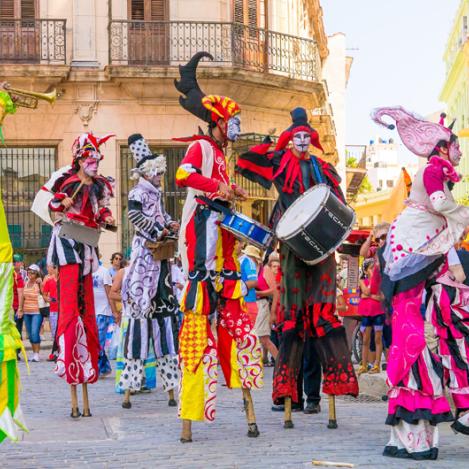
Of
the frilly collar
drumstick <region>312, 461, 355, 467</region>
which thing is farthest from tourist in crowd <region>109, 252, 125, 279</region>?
drumstick <region>312, 461, 355, 467</region>

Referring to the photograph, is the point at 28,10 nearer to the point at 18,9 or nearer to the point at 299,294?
the point at 18,9

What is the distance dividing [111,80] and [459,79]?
56.0 m

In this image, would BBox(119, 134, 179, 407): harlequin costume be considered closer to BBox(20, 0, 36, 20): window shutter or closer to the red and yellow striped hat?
the red and yellow striped hat

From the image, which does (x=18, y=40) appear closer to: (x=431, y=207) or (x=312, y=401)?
(x=312, y=401)

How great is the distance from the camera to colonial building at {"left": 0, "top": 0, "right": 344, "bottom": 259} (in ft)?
84.3

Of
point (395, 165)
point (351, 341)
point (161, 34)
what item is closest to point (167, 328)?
point (351, 341)

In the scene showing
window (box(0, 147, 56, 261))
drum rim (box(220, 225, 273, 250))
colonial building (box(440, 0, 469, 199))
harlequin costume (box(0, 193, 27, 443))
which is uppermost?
colonial building (box(440, 0, 469, 199))

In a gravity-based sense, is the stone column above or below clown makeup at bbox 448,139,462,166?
above

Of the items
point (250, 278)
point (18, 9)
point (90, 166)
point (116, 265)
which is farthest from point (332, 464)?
point (18, 9)

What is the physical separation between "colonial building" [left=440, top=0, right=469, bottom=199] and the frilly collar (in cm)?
5820

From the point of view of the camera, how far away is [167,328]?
10.9 metres

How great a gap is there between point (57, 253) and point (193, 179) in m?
2.12

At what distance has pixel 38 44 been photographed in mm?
25875

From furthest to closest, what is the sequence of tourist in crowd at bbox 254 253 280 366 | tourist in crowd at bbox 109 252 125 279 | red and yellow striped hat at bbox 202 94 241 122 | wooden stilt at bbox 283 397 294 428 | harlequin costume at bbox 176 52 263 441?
tourist in crowd at bbox 109 252 125 279 < tourist in crowd at bbox 254 253 280 366 < wooden stilt at bbox 283 397 294 428 < red and yellow striped hat at bbox 202 94 241 122 < harlequin costume at bbox 176 52 263 441
